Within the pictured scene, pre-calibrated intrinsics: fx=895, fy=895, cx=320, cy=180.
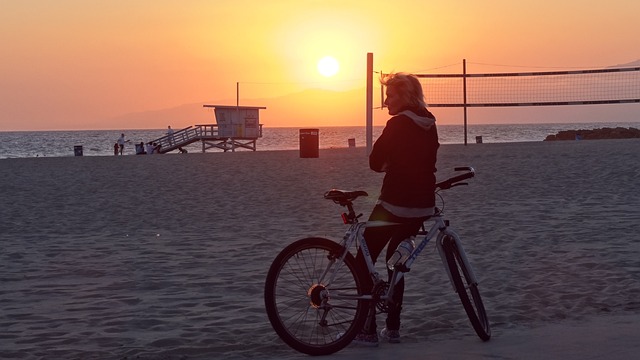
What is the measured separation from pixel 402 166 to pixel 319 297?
2.80 ft

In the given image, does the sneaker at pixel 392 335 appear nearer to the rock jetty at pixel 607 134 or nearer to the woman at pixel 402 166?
the woman at pixel 402 166

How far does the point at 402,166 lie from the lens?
4945 millimetres

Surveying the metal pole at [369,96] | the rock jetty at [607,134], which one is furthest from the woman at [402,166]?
the rock jetty at [607,134]

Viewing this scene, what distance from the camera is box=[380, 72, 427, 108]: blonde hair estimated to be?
4934mm

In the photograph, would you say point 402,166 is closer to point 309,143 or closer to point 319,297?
point 319,297

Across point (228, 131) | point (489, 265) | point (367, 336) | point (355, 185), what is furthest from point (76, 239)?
point (228, 131)

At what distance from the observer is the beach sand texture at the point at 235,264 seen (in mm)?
5531

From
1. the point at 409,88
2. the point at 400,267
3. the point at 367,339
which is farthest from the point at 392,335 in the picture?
the point at 409,88

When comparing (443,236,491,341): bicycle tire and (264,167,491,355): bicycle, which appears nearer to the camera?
(264,167,491,355): bicycle

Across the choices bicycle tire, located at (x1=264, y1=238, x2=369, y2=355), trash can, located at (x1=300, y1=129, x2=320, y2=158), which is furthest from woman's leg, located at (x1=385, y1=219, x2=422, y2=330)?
trash can, located at (x1=300, y1=129, x2=320, y2=158)

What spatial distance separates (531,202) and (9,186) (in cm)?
1320

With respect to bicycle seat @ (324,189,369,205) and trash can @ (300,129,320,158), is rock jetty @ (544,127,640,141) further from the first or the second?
bicycle seat @ (324,189,369,205)

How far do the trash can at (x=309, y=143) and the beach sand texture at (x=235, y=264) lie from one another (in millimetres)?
15634

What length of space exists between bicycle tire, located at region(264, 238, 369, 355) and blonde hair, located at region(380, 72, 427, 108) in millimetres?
896
